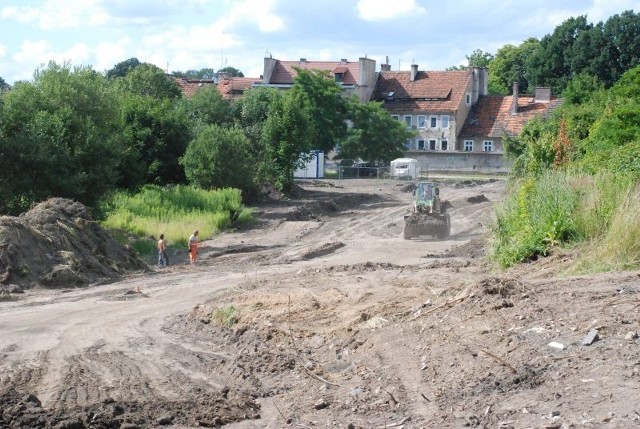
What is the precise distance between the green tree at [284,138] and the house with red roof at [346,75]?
34.0 m

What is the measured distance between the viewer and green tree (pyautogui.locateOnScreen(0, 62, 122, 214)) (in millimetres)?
35500

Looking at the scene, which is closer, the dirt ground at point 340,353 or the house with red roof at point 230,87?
the dirt ground at point 340,353

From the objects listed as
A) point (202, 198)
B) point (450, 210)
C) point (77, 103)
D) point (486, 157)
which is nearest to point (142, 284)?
point (77, 103)

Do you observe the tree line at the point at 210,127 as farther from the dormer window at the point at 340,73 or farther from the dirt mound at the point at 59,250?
the dormer window at the point at 340,73

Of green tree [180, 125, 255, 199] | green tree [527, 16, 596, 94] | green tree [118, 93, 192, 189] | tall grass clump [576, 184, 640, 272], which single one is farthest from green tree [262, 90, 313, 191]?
green tree [527, 16, 596, 94]

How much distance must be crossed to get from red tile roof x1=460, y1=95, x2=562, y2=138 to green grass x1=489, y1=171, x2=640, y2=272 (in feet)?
221

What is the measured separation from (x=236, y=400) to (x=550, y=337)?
4156mm

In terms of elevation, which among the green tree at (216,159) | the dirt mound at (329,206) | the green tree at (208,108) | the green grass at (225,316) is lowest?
the dirt mound at (329,206)

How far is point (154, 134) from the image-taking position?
2136 inches

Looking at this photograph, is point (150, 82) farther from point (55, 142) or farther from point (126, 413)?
point (126, 413)

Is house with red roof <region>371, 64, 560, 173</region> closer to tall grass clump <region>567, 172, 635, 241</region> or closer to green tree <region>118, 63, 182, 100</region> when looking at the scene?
green tree <region>118, 63, 182, 100</region>

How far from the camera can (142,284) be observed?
27.6m

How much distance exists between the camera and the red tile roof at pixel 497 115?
8994cm

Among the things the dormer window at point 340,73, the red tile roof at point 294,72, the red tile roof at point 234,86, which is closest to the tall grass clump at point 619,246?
the red tile roof at point 294,72
